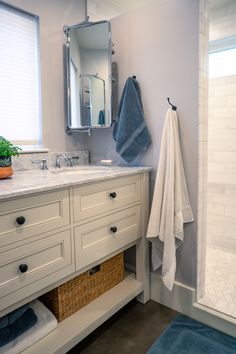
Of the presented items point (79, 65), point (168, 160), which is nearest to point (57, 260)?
point (168, 160)

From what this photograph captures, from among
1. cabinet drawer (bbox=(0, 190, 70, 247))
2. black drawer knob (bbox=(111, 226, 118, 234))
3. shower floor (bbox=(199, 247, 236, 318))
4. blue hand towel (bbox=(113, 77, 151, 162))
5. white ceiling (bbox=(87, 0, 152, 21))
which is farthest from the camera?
white ceiling (bbox=(87, 0, 152, 21))

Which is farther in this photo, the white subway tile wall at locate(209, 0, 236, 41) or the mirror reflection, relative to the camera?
the white subway tile wall at locate(209, 0, 236, 41)

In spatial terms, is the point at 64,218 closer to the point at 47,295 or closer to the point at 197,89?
the point at 47,295

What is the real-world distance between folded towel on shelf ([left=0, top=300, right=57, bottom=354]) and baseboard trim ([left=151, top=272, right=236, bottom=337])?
79 cm

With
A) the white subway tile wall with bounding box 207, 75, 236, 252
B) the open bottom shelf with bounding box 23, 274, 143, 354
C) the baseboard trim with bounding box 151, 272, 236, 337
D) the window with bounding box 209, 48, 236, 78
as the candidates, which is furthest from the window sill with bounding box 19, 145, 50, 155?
the window with bounding box 209, 48, 236, 78

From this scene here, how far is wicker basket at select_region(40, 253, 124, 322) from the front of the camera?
1.37m

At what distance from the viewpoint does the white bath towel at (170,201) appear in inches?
61.2

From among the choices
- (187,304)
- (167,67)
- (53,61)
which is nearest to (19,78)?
(53,61)

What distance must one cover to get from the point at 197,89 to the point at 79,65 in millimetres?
906

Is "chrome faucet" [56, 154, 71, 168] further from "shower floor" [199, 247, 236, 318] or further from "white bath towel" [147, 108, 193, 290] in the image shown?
"shower floor" [199, 247, 236, 318]

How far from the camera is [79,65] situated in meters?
1.90

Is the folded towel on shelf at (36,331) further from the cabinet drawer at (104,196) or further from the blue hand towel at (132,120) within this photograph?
the blue hand towel at (132,120)

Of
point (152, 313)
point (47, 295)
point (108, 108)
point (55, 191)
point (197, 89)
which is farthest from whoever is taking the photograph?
point (108, 108)

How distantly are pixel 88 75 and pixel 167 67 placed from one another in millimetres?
606
